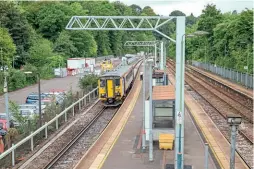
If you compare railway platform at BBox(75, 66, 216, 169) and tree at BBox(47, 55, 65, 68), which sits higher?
tree at BBox(47, 55, 65, 68)

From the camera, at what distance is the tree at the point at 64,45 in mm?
74812

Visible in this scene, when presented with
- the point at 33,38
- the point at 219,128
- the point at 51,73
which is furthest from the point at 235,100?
the point at 33,38

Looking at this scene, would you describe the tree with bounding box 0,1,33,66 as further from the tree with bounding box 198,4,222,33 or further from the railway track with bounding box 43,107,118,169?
the railway track with bounding box 43,107,118,169

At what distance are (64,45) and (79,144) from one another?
189 ft

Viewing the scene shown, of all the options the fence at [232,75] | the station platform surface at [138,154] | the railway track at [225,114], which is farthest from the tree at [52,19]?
the station platform surface at [138,154]

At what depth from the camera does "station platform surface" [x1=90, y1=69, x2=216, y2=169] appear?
633 inches

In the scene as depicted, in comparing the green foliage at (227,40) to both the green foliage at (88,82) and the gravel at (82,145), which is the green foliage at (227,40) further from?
the gravel at (82,145)

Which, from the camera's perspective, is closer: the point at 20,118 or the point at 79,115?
the point at 20,118

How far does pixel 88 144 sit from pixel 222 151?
6.80 meters

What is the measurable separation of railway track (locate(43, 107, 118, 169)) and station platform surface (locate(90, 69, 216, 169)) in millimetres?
1406

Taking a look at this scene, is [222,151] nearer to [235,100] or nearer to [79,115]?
[79,115]

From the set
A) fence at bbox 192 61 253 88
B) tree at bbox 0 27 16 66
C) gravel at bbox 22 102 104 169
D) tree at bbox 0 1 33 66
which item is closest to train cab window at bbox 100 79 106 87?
gravel at bbox 22 102 104 169

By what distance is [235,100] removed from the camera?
36.0 m

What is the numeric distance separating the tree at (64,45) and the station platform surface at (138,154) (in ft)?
179
